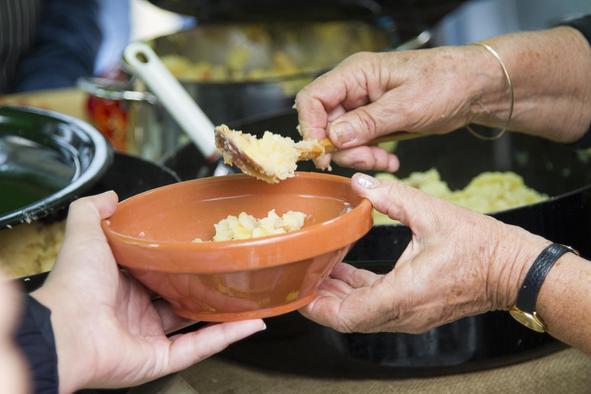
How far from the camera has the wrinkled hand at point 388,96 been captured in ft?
4.22

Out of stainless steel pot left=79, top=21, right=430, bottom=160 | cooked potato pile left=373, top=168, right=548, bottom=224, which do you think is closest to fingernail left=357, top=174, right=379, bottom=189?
cooked potato pile left=373, top=168, right=548, bottom=224

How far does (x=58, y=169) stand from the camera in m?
1.36

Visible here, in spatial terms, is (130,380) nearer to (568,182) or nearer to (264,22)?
(568,182)

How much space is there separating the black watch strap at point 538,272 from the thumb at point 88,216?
56 centimetres

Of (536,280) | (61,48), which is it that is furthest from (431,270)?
(61,48)

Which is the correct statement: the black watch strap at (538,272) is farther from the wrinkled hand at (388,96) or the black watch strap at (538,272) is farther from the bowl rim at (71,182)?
the bowl rim at (71,182)

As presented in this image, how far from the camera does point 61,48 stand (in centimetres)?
320

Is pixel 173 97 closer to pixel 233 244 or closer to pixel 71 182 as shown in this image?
pixel 71 182

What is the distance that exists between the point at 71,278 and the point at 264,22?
5.85 feet

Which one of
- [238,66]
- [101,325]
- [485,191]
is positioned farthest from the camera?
[238,66]

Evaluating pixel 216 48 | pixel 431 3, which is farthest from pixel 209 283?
pixel 431 3

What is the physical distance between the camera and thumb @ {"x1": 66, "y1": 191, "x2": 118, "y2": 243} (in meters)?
0.92

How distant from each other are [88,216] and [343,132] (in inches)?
18.3

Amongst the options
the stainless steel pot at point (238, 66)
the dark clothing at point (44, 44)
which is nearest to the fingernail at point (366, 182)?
the stainless steel pot at point (238, 66)
